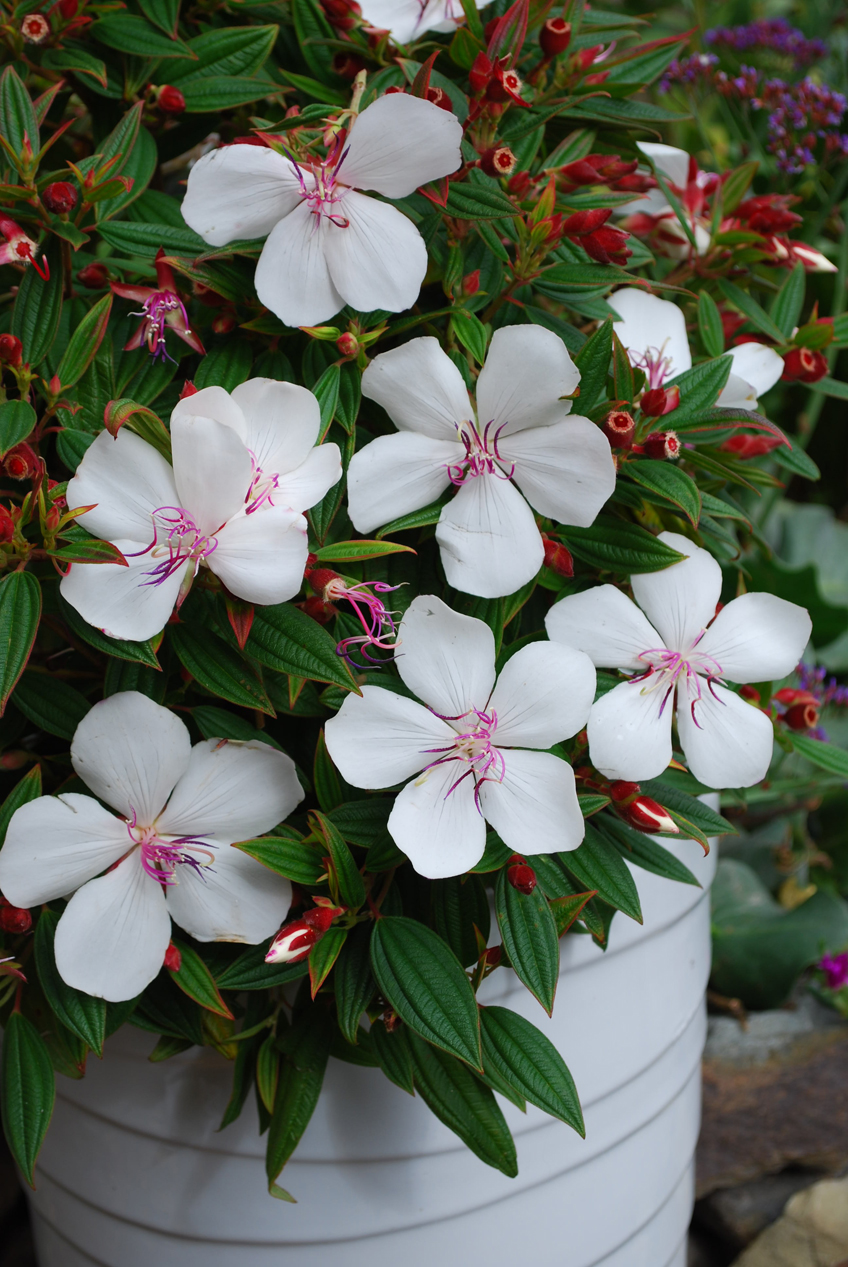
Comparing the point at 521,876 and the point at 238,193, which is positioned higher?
the point at 238,193

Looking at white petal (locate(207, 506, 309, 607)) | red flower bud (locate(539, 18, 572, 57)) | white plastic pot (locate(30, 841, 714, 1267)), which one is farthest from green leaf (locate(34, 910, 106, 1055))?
red flower bud (locate(539, 18, 572, 57))

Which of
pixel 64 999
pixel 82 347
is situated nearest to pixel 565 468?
pixel 82 347

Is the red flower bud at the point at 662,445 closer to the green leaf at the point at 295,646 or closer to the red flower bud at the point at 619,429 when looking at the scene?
the red flower bud at the point at 619,429

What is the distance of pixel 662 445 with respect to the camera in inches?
20.0

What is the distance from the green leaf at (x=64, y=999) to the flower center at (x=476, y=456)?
304mm

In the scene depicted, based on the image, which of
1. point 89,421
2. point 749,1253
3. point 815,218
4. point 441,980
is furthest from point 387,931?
point 815,218

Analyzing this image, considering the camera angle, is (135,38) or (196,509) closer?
(196,509)

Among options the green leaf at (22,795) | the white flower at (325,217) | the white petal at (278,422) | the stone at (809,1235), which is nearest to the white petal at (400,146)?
the white flower at (325,217)

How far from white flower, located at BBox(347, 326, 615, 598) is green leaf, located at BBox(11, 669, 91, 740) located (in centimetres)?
17

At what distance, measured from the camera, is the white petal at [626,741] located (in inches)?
19.4

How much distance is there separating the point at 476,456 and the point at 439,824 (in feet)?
0.60

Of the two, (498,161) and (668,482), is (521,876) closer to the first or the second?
(668,482)

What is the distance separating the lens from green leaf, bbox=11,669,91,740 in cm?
52

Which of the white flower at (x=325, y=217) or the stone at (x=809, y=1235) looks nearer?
the white flower at (x=325, y=217)
